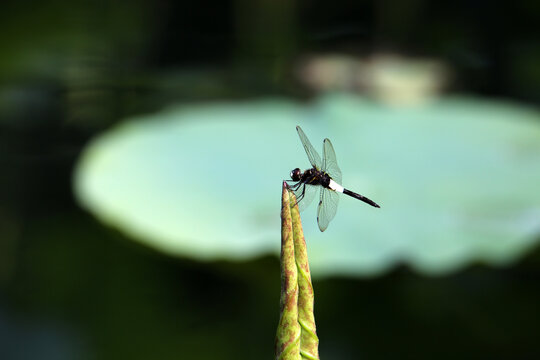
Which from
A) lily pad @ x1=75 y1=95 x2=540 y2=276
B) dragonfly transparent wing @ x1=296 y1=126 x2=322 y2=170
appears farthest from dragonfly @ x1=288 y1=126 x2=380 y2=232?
lily pad @ x1=75 y1=95 x2=540 y2=276

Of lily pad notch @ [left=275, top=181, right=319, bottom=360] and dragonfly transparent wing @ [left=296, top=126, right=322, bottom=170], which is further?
dragonfly transparent wing @ [left=296, top=126, right=322, bottom=170]

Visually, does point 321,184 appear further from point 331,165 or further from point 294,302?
point 294,302

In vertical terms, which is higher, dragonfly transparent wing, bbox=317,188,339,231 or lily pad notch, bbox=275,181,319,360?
lily pad notch, bbox=275,181,319,360

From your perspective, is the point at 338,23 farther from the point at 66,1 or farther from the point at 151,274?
the point at 151,274

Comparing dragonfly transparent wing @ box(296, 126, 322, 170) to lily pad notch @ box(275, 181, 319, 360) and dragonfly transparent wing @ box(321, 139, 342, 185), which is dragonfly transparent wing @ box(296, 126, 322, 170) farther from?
lily pad notch @ box(275, 181, 319, 360)

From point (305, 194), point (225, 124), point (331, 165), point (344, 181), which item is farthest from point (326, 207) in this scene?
point (225, 124)

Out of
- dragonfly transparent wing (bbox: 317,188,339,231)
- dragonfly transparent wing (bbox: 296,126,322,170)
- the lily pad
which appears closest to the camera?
dragonfly transparent wing (bbox: 317,188,339,231)
